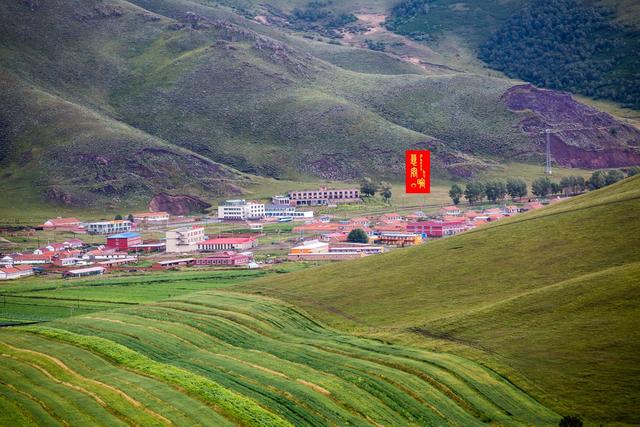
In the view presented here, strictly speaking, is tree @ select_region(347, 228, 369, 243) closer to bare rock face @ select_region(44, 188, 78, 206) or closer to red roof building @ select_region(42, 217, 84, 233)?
red roof building @ select_region(42, 217, 84, 233)

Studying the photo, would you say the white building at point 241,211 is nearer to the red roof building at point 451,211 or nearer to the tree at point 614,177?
the red roof building at point 451,211

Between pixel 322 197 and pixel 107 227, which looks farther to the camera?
pixel 322 197

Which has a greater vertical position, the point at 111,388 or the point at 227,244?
the point at 227,244

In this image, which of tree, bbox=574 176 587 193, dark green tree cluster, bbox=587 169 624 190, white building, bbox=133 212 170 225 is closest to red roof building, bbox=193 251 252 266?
white building, bbox=133 212 170 225

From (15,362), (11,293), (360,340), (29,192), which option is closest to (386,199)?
(29,192)

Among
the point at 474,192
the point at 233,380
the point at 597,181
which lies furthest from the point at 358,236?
the point at 233,380

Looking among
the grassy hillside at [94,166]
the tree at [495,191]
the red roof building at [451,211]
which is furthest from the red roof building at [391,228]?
the grassy hillside at [94,166]

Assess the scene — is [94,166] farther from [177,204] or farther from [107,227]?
[107,227]

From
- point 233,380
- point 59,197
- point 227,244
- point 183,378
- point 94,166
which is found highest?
point 94,166
